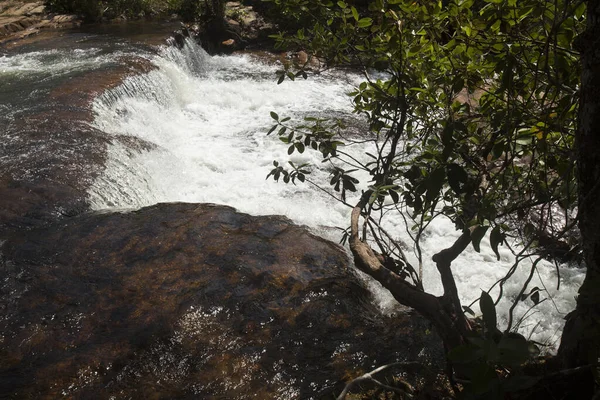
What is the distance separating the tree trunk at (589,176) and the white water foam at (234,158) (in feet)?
4.49

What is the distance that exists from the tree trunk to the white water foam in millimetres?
1369

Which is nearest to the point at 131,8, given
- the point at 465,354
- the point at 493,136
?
the point at 493,136

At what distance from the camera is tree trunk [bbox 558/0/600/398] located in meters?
1.28

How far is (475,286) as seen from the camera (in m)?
4.35

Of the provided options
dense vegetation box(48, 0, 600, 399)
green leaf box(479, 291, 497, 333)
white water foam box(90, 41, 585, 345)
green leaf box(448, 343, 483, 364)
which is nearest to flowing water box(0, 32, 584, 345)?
white water foam box(90, 41, 585, 345)

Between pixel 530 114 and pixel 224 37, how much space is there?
1176cm

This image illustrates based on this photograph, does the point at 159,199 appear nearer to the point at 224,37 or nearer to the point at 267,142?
the point at 267,142

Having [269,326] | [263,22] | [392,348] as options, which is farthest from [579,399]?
[263,22]

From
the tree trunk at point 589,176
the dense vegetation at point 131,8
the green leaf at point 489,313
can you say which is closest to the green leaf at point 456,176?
the tree trunk at point 589,176

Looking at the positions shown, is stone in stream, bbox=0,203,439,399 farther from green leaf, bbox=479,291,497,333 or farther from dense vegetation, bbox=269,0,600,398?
green leaf, bbox=479,291,497,333

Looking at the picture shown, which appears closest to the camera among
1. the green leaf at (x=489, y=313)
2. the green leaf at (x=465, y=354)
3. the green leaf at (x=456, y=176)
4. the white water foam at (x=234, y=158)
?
the green leaf at (x=465, y=354)

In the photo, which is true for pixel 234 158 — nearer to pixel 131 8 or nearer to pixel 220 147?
pixel 220 147

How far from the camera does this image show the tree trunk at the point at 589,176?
1276mm

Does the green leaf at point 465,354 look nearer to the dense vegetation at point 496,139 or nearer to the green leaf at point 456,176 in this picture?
the dense vegetation at point 496,139
